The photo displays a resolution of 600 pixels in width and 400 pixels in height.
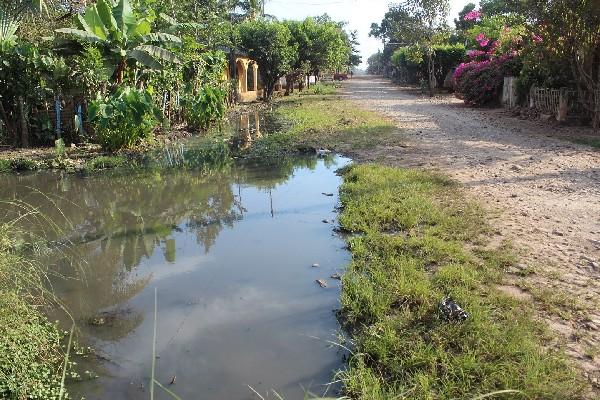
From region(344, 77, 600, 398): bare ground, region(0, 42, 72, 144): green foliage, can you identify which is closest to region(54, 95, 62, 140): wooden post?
region(0, 42, 72, 144): green foliage

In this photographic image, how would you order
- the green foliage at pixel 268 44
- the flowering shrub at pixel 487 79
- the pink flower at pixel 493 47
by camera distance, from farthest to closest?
1. the green foliage at pixel 268 44
2. the pink flower at pixel 493 47
3. the flowering shrub at pixel 487 79

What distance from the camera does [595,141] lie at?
10.9 metres

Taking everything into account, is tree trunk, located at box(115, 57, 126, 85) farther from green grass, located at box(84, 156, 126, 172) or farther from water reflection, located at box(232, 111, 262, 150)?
water reflection, located at box(232, 111, 262, 150)

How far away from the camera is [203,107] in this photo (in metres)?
14.8

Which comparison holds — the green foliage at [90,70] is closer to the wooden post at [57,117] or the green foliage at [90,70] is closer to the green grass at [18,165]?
the wooden post at [57,117]

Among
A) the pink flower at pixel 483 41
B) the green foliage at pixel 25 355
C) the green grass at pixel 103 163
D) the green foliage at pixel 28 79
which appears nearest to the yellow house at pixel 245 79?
the pink flower at pixel 483 41

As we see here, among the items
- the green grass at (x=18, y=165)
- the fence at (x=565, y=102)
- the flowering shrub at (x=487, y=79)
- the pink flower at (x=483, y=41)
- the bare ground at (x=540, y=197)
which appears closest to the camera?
the bare ground at (x=540, y=197)

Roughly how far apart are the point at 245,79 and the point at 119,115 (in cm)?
1962

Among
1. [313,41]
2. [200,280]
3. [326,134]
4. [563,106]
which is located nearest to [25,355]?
[200,280]

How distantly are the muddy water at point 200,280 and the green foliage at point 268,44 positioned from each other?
1856 centimetres

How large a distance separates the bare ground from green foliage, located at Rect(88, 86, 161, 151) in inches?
198

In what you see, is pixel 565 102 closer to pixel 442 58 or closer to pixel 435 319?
pixel 435 319

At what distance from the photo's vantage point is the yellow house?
2631 centimetres

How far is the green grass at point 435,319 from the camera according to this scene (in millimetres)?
2961
